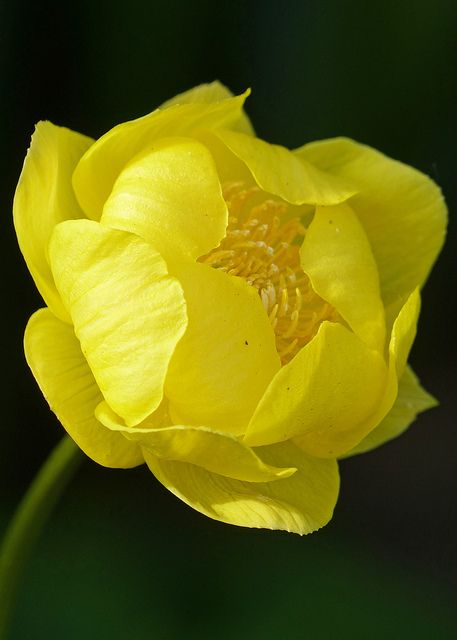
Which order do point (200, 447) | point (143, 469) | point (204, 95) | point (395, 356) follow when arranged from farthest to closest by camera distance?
point (143, 469) < point (204, 95) < point (395, 356) < point (200, 447)

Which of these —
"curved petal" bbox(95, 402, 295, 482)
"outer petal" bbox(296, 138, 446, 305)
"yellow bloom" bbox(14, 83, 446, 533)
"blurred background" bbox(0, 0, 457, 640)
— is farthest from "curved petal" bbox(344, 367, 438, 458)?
"blurred background" bbox(0, 0, 457, 640)

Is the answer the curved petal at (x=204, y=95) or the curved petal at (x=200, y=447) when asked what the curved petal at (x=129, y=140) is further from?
the curved petal at (x=200, y=447)

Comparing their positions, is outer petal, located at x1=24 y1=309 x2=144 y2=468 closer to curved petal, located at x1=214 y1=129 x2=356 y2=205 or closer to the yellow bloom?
the yellow bloom

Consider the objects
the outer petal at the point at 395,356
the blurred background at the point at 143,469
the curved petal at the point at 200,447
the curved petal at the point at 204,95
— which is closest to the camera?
the curved petal at the point at 200,447

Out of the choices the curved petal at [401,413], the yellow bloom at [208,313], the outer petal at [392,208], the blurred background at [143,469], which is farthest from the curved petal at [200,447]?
the blurred background at [143,469]

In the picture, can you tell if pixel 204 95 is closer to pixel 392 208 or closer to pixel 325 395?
pixel 392 208

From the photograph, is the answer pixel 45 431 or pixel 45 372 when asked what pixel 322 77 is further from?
pixel 45 372

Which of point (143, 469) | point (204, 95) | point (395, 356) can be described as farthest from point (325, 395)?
point (143, 469)
